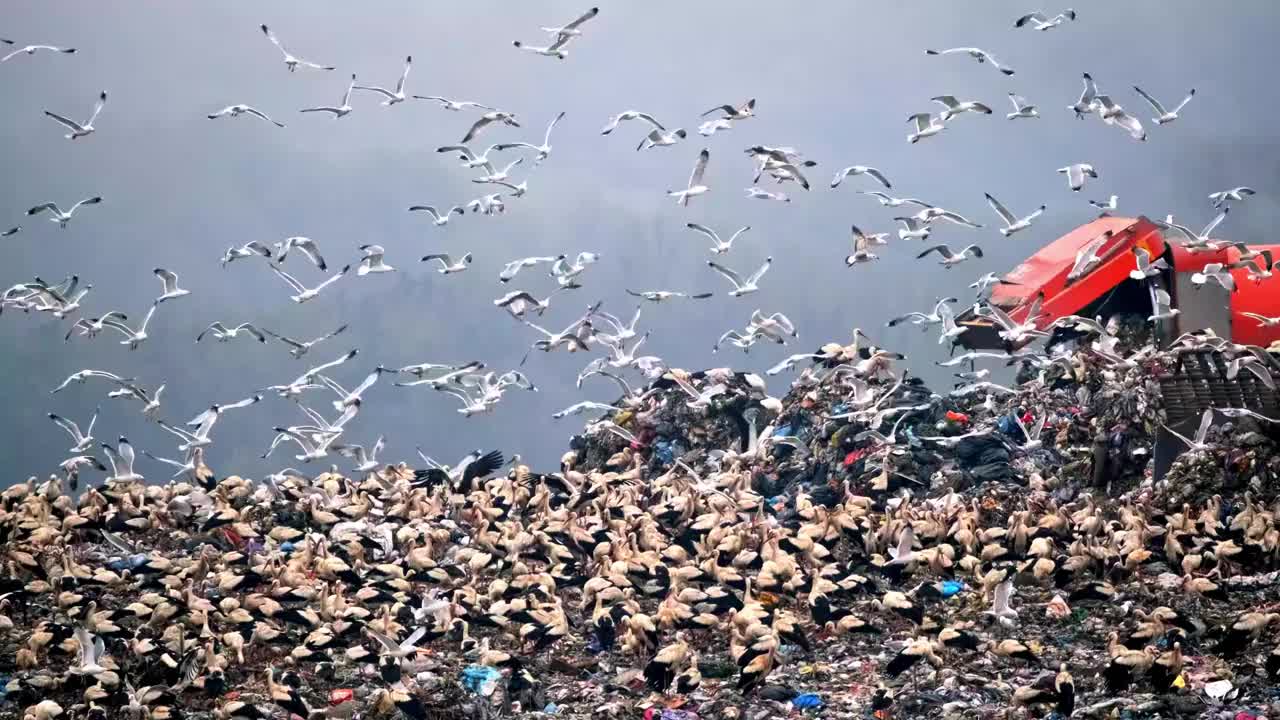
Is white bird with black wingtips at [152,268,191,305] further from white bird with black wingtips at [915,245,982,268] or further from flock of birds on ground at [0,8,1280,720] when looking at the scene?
white bird with black wingtips at [915,245,982,268]

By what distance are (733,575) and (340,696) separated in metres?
3.02

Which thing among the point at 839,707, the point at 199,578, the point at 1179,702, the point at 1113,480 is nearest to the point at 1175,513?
the point at 1113,480

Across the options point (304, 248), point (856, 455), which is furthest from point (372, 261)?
point (856, 455)

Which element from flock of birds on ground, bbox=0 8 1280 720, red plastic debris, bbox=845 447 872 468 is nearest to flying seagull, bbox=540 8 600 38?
flock of birds on ground, bbox=0 8 1280 720

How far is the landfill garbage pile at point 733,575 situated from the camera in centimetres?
844

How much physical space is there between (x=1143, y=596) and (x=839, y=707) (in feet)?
9.65

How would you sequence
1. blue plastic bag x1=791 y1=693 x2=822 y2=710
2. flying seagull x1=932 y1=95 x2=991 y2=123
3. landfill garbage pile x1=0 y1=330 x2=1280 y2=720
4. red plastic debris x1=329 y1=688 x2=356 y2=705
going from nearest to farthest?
blue plastic bag x1=791 y1=693 x2=822 y2=710 → landfill garbage pile x1=0 y1=330 x2=1280 y2=720 → red plastic debris x1=329 y1=688 x2=356 y2=705 → flying seagull x1=932 y1=95 x2=991 y2=123

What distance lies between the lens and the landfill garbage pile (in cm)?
844

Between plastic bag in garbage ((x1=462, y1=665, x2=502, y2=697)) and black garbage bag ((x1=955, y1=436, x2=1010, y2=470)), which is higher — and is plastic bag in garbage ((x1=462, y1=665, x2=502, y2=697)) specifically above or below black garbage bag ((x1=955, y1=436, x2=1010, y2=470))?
below

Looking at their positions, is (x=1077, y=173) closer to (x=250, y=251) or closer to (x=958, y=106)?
(x=958, y=106)

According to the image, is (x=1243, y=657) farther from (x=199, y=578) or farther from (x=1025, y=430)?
(x=199, y=578)

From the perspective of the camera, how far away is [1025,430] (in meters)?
13.8

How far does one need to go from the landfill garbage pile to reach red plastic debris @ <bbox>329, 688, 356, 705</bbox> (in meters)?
0.02

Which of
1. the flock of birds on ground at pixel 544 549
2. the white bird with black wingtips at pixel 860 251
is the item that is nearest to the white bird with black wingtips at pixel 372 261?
the flock of birds on ground at pixel 544 549
